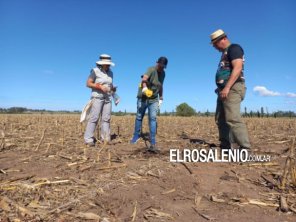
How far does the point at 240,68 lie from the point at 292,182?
2.23m

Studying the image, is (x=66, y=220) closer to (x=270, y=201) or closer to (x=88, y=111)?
(x=270, y=201)

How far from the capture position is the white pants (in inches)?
264

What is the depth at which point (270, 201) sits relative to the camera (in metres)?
3.38

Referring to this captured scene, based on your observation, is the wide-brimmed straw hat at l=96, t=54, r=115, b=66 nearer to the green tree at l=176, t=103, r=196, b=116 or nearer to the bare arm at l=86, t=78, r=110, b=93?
the bare arm at l=86, t=78, r=110, b=93

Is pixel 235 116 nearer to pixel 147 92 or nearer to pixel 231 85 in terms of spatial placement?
pixel 231 85

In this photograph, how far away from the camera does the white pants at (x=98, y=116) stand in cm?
670

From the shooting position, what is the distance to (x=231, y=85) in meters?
5.29

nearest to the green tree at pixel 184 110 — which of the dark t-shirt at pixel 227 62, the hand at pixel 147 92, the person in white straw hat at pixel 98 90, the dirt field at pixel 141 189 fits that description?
the person in white straw hat at pixel 98 90

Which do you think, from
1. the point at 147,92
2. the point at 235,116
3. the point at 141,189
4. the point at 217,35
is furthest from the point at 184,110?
the point at 141,189

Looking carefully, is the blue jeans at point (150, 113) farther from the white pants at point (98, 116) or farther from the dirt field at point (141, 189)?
the dirt field at point (141, 189)

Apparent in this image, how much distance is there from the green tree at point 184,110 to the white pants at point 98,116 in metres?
51.9

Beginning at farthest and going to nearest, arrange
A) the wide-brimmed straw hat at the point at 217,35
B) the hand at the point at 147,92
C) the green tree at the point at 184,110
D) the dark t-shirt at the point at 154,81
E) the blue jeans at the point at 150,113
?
the green tree at the point at 184,110
the dark t-shirt at the point at 154,81
the hand at the point at 147,92
the blue jeans at the point at 150,113
the wide-brimmed straw hat at the point at 217,35

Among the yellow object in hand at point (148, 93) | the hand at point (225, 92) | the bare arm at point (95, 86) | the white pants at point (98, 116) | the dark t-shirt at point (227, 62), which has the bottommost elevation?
the white pants at point (98, 116)

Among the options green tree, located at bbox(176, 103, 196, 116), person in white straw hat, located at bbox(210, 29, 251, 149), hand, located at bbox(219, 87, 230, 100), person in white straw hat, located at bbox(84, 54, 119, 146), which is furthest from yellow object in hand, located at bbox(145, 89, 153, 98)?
green tree, located at bbox(176, 103, 196, 116)
